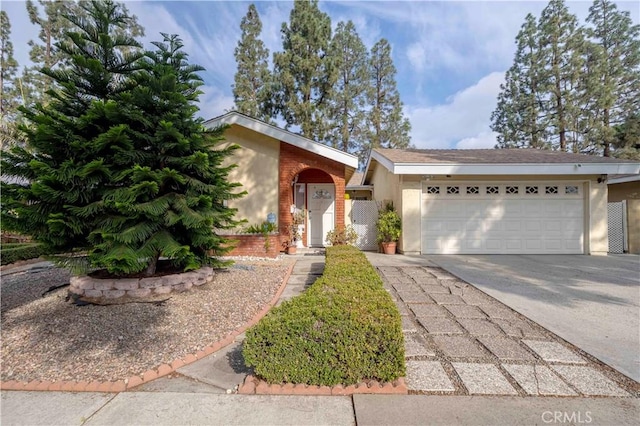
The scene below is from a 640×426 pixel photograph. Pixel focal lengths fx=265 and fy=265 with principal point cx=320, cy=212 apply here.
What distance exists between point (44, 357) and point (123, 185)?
7.55 ft

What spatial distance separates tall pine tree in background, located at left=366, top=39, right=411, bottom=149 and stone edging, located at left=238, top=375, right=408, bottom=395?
2138 cm

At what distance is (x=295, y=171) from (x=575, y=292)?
7.20m

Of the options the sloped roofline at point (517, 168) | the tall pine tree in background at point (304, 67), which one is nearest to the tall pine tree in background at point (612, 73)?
the sloped roofline at point (517, 168)

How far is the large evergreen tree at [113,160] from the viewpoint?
3684mm

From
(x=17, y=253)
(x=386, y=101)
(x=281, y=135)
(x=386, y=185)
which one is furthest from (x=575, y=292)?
(x=386, y=101)

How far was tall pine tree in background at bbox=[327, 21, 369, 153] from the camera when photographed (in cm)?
2036

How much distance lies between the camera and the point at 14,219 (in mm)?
3664

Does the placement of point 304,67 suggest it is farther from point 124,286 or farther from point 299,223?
point 124,286

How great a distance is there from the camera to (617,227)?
906 cm

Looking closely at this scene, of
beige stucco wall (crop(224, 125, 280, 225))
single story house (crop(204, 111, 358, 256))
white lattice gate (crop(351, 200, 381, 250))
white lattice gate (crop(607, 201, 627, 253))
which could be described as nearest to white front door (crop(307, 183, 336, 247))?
white lattice gate (crop(351, 200, 381, 250))

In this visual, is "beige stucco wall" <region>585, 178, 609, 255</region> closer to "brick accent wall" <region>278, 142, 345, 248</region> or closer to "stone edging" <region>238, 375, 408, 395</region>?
"brick accent wall" <region>278, 142, 345, 248</region>

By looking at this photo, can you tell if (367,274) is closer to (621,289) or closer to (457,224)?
(621,289)

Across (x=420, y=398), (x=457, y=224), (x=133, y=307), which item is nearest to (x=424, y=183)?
(x=457, y=224)

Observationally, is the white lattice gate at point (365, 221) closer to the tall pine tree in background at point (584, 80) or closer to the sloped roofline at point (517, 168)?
the sloped roofline at point (517, 168)
